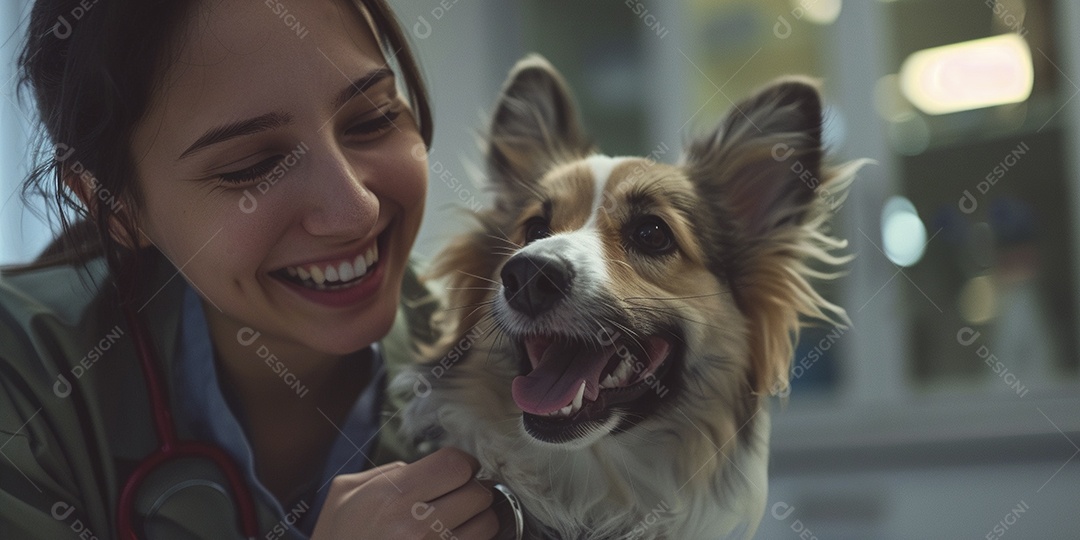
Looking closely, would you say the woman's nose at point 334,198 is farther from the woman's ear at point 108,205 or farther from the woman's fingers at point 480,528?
the woman's fingers at point 480,528

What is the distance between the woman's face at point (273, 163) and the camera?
1.18 meters

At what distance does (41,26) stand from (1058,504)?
8.01ft

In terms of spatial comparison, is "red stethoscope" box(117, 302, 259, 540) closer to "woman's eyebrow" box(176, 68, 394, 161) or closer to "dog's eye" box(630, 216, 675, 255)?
"woman's eyebrow" box(176, 68, 394, 161)

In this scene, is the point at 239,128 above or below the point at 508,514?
above

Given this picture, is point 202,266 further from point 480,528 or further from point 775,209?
point 775,209

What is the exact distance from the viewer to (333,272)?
1.31 metres

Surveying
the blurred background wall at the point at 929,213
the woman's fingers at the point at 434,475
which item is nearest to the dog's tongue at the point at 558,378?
the woman's fingers at the point at 434,475

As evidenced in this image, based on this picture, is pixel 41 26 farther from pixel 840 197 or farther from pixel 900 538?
pixel 900 538

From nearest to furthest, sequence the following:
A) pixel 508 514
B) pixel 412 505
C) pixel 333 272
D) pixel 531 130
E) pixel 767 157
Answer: pixel 412 505
pixel 508 514
pixel 333 272
pixel 767 157
pixel 531 130

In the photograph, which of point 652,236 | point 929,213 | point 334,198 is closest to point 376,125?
point 334,198

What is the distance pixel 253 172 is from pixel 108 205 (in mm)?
237

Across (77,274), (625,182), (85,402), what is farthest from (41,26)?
(625,182)

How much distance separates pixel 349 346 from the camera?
4.33 ft

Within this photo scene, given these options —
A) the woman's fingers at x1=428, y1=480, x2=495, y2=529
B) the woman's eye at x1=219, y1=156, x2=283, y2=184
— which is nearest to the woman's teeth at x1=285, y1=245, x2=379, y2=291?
the woman's eye at x1=219, y1=156, x2=283, y2=184
